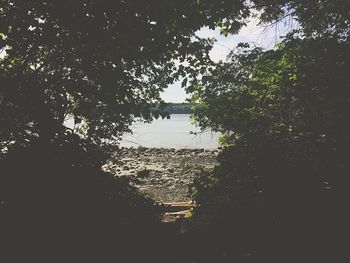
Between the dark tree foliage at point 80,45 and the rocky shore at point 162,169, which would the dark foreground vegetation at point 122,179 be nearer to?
the dark tree foliage at point 80,45

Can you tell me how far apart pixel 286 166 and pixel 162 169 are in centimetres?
1883

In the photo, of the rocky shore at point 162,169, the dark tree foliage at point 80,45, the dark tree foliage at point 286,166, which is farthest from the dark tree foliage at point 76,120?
the dark tree foliage at point 286,166

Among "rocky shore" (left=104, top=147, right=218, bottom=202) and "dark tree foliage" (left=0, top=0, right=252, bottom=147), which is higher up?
"dark tree foliage" (left=0, top=0, right=252, bottom=147)

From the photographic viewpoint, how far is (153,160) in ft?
91.4

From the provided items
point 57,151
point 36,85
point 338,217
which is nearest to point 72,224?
point 57,151

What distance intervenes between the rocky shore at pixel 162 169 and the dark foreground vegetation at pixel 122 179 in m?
0.98

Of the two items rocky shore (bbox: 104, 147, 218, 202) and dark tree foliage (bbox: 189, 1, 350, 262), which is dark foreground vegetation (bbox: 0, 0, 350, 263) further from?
rocky shore (bbox: 104, 147, 218, 202)

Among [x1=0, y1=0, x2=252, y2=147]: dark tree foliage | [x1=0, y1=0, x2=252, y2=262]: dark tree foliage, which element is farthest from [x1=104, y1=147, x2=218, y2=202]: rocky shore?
[x1=0, y1=0, x2=252, y2=147]: dark tree foliage

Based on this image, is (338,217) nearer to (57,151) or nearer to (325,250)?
(325,250)

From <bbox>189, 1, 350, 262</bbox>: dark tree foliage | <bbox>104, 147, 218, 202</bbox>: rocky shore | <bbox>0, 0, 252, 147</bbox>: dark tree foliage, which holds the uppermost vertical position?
Answer: <bbox>0, 0, 252, 147</bbox>: dark tree foliage

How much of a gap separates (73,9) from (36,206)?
2.35 m

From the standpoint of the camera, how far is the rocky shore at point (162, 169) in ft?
32.9

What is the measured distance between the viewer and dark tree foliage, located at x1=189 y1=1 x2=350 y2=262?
13.5 feet

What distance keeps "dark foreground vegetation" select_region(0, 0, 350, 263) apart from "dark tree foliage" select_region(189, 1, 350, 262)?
0.06 ft
